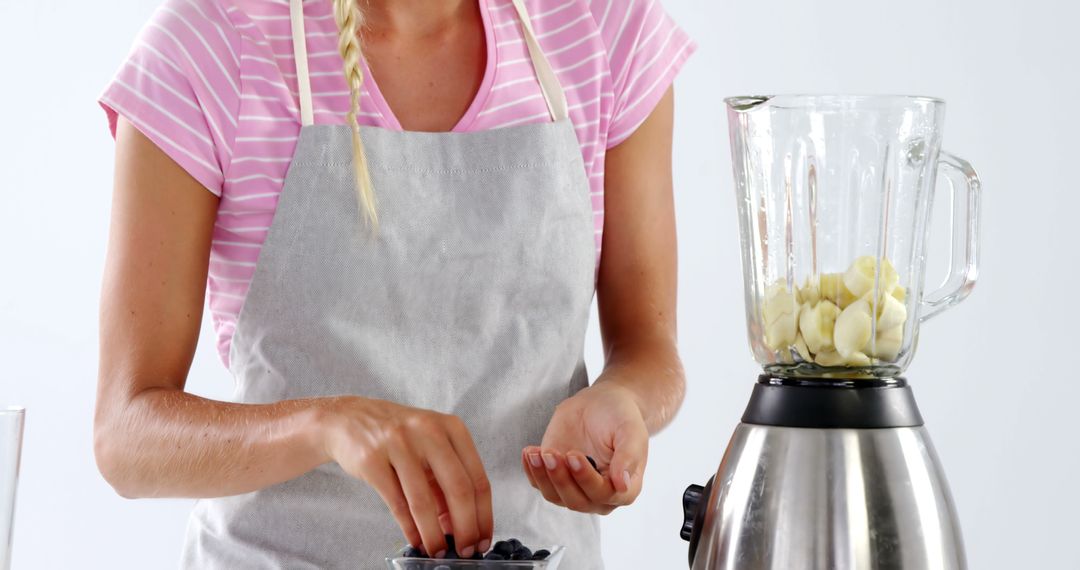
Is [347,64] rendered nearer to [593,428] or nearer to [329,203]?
[329,203]

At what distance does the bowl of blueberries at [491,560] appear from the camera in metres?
0.71

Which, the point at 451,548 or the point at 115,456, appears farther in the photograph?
the point at 115,456

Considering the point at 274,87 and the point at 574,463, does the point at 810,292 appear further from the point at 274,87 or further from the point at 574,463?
the point at 274,87

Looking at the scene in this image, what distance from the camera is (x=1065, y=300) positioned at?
6.96 ft

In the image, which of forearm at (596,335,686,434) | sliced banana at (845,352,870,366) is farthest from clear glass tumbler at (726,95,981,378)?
forearm at (596,335,686,434)

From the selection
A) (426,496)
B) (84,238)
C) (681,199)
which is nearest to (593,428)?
(426,496)

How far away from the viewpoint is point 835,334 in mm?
751

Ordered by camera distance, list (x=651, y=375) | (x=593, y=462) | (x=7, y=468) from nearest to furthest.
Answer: (x=7, y=468), (x=593, y=462), (x=651, y=375)

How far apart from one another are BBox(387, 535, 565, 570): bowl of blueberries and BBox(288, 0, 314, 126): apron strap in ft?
1.49

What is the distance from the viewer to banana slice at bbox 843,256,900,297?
776 millimetres

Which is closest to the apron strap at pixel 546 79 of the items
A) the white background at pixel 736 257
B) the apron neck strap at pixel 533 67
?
the apron neck strap at pixel 533 67

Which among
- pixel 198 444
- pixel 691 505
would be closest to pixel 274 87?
pixel 198 444

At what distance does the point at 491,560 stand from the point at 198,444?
0.33 m

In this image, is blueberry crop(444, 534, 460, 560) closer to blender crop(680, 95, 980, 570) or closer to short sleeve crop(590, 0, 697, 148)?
blender crop(680, 95, 980, 570)
